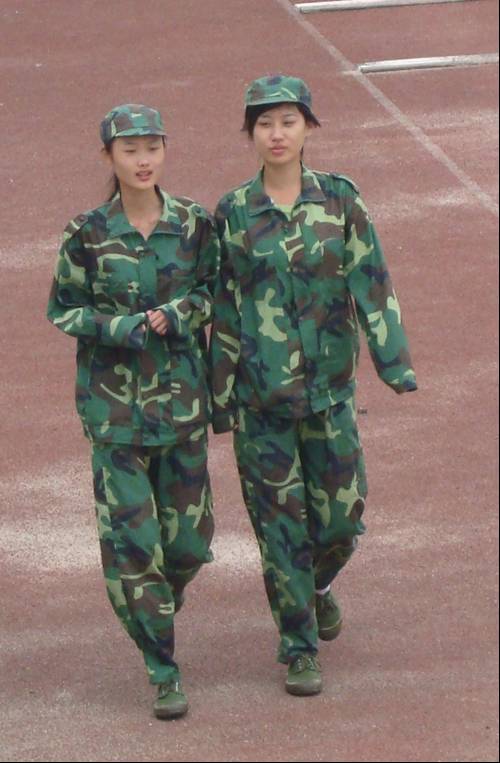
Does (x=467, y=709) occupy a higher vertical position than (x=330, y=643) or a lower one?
higher

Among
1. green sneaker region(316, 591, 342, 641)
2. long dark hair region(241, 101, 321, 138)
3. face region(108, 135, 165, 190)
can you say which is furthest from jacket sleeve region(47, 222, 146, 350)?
green sneaker region(316, 591, 342, 641)

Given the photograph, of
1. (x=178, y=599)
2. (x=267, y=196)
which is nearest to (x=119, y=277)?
(x=267, y=196)

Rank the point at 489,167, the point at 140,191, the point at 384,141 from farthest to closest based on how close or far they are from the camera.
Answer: the point at 384,141 < the point at 140,191 < the point at 489,167

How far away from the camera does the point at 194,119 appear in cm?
884

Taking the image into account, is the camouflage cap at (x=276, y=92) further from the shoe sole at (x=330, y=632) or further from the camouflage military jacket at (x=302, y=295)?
the shoe sole at (x=330, y=632)

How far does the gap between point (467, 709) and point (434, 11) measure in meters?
2.75

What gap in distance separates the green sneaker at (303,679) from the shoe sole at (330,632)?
0.27m

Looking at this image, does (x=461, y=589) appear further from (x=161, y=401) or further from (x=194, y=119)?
(x=194, y=119)

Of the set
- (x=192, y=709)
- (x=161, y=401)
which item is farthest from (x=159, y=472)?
(x=192, y=709)

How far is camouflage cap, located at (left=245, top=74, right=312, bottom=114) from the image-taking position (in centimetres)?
504

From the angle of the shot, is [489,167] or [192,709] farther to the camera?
[192,709]

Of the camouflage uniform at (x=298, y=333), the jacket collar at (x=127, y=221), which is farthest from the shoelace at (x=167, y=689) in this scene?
the jacket collar at (x=127, y=221)

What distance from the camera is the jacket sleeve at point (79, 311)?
505 cm

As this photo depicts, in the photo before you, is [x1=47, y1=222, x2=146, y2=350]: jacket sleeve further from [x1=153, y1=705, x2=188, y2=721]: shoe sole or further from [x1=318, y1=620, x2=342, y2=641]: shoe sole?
[x1=318, y1=620, x2=342, y2=641]: shoe sole
